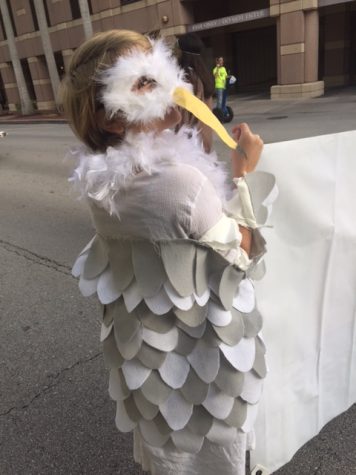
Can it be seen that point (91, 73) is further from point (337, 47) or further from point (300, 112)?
point (337, 47)

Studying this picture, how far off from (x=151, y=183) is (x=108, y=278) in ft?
1.16

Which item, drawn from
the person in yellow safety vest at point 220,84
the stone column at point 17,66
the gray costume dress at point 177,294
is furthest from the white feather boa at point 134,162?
the stone column at point 17,66

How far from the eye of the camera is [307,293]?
5.47 feet

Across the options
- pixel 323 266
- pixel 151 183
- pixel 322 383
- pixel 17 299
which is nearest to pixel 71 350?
pixel 17 299

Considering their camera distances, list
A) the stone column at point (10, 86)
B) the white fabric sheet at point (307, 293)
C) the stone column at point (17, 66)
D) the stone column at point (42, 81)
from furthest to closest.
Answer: the stone column at point (10, 86), the stone column at point (42, 81), the stone column at point (17, 66), the white fabric sheet at point (307, 293)

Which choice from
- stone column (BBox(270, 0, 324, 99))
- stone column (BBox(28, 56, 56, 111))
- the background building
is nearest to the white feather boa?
the background building

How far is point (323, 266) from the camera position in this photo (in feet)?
5.47

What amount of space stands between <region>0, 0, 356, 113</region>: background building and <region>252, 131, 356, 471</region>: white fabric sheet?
13981 mm

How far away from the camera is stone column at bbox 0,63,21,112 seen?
2909 centimetres

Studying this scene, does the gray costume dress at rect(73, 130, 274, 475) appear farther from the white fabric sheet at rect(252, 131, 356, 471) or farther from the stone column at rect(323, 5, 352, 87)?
the stone column at rect(323, 5, 352, 87)

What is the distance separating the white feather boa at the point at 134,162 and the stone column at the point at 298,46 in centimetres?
1648

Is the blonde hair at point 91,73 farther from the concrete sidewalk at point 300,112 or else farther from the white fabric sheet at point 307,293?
the concrete sidewalk at point 300,112

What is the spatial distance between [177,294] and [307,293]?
71cm

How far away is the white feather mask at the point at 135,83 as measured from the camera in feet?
3.53
